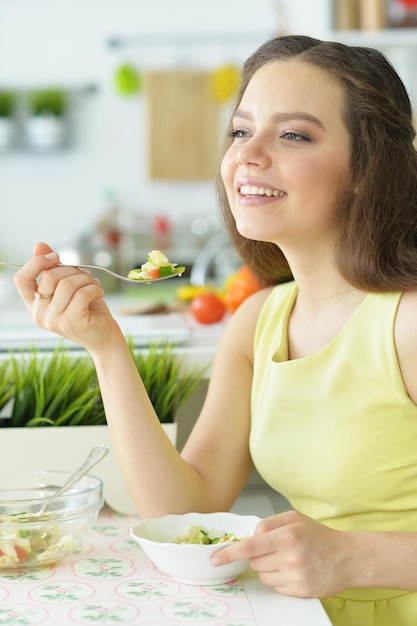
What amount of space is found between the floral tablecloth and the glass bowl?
19mm

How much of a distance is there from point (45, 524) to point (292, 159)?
0.54 m

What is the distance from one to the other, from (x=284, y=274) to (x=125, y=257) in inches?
129

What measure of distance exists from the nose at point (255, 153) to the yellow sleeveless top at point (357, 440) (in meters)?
0.24

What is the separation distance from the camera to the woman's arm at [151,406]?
1174 millimetres

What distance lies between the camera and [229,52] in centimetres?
513

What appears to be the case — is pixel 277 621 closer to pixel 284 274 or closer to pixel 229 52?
pixel 284 274

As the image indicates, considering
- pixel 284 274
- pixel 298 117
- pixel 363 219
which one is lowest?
pixel 284 274

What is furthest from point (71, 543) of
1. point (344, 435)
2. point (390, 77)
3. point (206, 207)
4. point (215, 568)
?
point (206, 207)

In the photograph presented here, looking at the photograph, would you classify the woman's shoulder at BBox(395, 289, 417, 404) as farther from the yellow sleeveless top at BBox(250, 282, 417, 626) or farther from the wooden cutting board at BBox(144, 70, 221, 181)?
the wooden cutting board at BBox(144, 70, 221, 181)

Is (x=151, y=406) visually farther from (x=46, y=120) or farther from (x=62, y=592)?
(x=46, y=120)

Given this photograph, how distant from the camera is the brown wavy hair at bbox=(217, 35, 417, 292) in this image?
1.23m

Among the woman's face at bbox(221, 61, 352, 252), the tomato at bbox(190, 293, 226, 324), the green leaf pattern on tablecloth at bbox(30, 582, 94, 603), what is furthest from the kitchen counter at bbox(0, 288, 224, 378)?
the green leaf pattern on tablecloth at bbox(30, 582, 94, 603)

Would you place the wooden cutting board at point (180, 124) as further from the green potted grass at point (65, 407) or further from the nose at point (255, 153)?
the nose at point (255, 153)

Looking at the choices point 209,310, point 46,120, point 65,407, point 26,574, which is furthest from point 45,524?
point 46,120
